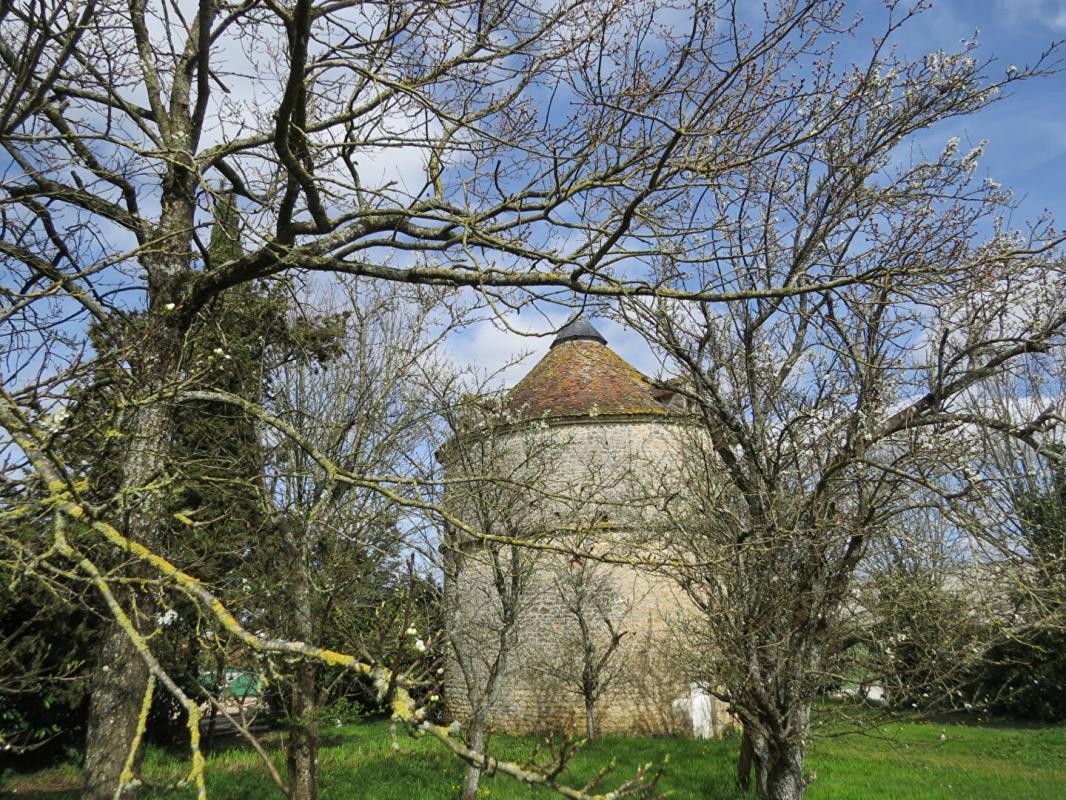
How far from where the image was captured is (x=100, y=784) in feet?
13.0

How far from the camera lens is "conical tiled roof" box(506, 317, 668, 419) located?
51.3 feet

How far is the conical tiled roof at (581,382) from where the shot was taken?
1563 centimetres

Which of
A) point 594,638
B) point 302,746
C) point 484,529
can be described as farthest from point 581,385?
point 302,746

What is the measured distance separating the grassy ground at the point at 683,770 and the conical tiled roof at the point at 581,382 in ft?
21.8

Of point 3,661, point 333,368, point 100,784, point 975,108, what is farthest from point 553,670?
point 975,108

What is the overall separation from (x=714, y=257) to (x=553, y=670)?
476 inches

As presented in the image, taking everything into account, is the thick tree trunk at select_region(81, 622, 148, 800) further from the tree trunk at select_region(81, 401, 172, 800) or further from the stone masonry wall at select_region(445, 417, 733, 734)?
the stone masonry wall at select_region(445, 417, 733, 734)

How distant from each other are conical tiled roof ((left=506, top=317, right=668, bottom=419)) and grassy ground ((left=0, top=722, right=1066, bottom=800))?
6.63 m

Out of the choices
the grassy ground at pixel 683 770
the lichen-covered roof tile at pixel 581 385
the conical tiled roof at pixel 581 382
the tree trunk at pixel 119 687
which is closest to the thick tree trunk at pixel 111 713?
the tree trunk at pixel 119 687

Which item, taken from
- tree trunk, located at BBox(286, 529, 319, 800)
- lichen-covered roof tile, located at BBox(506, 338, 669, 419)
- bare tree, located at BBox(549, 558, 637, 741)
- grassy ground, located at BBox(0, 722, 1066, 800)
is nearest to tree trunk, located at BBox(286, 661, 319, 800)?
tree trunk, located at BBox(286, 529, 319, 800)

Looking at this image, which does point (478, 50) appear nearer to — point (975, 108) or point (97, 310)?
point (97, 310)

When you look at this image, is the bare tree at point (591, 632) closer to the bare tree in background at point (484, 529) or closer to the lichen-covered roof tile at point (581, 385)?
the bare tree in background at point (484, 529)

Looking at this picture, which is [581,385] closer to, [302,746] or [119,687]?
[302,746]

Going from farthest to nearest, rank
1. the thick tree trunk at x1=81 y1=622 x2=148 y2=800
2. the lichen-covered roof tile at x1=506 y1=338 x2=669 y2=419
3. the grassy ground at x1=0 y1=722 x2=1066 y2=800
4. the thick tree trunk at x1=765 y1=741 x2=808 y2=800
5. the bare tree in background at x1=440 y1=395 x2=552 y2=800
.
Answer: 1. the lichen-covered roof tile at x1=506 y1=338 x2=669 y2=419
2. the grassy ground at x1=0 y1=722 x2=1066 y2=800
3. the bare tree in background at x1=440 y1=395 x2=552 y2=800
4. the thick tree trunk at x1=765 y1=741 x2=808 y2=800
5. the thick tree trunk at x1=81 y1=622 x2=148 y2=800
